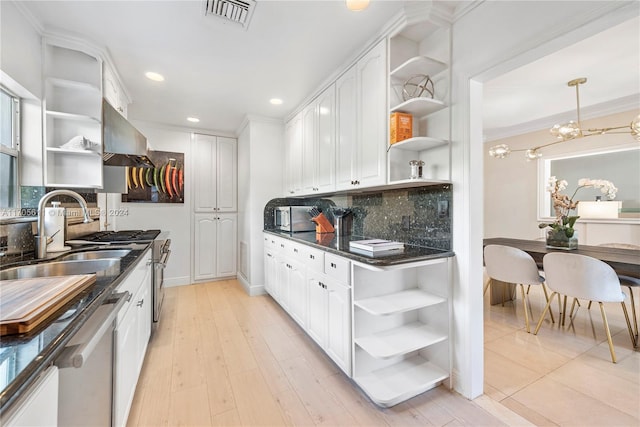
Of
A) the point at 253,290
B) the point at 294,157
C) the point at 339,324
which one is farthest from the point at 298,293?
the point at 294,157

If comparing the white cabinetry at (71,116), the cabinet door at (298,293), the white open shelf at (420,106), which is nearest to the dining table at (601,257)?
the white open shelf at (420,106)

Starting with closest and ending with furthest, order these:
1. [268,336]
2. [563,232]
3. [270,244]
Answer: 1. [268,336]
2. [563,232]
3. [270,244]

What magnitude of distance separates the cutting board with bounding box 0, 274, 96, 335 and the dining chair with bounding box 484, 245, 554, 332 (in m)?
3.19

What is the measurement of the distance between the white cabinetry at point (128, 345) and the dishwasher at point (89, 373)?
0.06 m

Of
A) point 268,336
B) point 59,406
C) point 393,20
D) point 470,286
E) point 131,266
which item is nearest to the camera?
point 59,406

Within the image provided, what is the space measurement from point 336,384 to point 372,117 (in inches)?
76.7

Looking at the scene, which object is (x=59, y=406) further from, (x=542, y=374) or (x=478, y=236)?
(x=542, y=374)

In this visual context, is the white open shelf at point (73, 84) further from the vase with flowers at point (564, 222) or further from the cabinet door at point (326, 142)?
the vase with flowers at point (564, 222)

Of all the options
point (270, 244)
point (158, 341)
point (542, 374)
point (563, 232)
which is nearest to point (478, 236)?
point (542, 374)

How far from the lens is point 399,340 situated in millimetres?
1706

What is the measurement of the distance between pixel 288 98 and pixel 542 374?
11.0 ft

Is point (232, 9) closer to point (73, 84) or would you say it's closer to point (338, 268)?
point (73, 84)

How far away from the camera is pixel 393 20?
1.76 m

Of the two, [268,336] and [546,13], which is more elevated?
[546,13]
